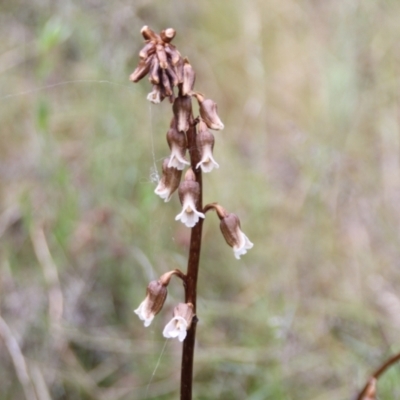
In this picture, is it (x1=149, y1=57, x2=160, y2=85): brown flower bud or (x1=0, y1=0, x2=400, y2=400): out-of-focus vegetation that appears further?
(x1=0, y1=0, x2=400, y2=400): out-of-focus vegetation

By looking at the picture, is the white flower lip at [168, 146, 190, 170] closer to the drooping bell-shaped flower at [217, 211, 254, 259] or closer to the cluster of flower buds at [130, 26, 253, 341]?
the cluster of flower buds at [130, 26, 253, 341]

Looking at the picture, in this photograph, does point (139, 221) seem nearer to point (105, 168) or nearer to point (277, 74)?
point (105, 168)

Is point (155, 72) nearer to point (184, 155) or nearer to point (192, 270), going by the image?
point (184, 155)

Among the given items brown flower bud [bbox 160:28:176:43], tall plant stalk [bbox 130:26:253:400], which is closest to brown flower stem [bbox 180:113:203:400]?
tall plant stalk [bbox 130:26:253:400]

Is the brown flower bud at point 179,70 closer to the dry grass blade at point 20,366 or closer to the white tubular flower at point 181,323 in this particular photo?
the white tubular flower at point 181,323

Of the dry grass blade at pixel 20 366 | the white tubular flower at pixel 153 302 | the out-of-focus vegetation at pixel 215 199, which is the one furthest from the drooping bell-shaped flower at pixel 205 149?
the dry grass blade at pixel 20 366

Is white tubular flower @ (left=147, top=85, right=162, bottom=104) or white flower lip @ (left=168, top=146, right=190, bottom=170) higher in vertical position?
white tubular flower @ (left=147, top=85, right=162, bottom=104)

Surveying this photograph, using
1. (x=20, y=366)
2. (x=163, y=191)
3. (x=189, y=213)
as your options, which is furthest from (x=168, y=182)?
(x=20, y=366)

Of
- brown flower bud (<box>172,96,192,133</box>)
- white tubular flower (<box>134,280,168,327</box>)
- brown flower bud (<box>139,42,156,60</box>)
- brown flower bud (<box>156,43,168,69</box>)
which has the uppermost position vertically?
brown flower bud (<box>139,42,156,60</box>)
